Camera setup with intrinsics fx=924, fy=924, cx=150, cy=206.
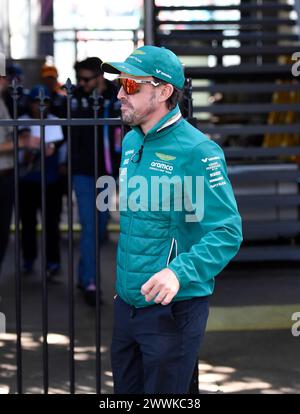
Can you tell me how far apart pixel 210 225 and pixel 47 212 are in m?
5.63

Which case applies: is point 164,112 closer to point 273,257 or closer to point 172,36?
point 273,257

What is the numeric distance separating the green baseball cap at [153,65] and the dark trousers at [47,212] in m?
5.25

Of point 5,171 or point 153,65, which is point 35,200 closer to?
point 5,171

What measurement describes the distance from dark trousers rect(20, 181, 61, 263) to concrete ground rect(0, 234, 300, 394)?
1.10 feet

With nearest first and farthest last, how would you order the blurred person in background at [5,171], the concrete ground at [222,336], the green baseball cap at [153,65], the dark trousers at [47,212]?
1. the green baseball cap at [153,65]
2. the concrete ground at [222,336]
3. the blurred person in background at [5,171]
4. the dark trousers at [47,212]

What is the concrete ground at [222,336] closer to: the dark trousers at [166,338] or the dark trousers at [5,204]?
the dark trousers at [5,204]

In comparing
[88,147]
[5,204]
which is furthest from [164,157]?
[5,204]

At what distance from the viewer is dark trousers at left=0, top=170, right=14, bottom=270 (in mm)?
7838

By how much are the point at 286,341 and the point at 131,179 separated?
3481mm

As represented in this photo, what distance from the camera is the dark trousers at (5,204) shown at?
7838 mm

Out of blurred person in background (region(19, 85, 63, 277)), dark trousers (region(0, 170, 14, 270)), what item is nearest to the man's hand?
dark trousers (region(0, 170, 14, 270))

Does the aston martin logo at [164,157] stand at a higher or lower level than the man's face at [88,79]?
lower

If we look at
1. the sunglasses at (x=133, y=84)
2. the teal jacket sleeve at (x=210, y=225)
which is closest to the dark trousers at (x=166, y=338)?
the teal jacket sleeve at (x=210, y=225)

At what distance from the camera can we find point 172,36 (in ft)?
32.1
